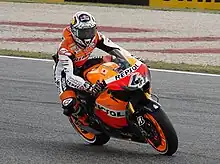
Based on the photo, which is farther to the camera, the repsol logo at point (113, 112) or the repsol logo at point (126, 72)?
the repsol logo at point (113, 112)

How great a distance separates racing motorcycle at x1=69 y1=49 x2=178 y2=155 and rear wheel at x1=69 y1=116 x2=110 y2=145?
290 mm

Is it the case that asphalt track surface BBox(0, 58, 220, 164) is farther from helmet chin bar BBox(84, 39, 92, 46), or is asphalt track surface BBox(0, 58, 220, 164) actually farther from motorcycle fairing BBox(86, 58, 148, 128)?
helmet chin bar BBox(84, 39, 92, 46)

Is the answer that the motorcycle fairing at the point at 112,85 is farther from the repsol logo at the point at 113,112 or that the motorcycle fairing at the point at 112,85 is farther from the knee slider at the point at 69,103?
the knee slider at the point at 69,103

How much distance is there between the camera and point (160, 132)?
7008 mm

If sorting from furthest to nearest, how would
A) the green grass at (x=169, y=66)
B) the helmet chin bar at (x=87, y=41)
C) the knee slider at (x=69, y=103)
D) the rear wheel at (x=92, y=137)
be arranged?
the green grass at (x=169, y=66)
the rear wheel at (x=92, y=137)
the helmet chin bar at (x=87, y=41)
the knee slider at (x=69, y=103)

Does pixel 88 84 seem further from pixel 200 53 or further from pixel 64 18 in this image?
pixel 64 18

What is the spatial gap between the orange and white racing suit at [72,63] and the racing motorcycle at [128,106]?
0.11m

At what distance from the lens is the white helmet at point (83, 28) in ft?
24.2

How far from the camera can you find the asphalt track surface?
289 inches

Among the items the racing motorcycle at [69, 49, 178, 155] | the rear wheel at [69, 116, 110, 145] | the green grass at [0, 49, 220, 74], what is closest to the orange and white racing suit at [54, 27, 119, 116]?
the racing motorcycle at [69, 49, 178, 155]

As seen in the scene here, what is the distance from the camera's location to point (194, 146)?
7766mm

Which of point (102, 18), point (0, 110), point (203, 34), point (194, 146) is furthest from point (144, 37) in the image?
point (194, 146)

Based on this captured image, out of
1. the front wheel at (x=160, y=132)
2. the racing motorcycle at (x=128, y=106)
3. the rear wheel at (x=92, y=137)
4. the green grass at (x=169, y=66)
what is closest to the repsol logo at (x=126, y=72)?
the racing motorcycle at (x=128, y=106)

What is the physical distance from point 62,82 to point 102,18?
53.2 ft
